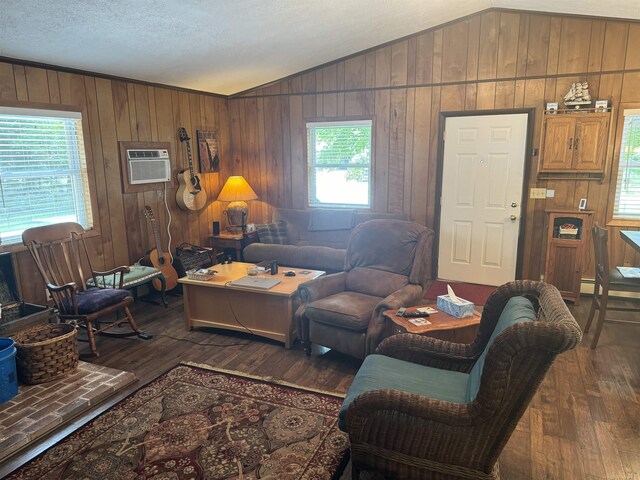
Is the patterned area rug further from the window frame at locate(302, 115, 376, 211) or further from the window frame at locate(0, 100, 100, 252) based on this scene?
the window frame at locate(302, 115, 376, 211)

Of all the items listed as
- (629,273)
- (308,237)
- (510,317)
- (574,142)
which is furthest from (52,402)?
(574,142)

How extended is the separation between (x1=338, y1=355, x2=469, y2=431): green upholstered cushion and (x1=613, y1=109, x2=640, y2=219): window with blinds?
3418 millimetres

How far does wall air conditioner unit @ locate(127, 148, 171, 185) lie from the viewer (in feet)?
15.0

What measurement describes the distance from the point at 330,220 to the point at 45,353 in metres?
3.19

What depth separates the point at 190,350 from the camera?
11.4 feet

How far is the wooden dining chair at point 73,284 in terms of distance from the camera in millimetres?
3336

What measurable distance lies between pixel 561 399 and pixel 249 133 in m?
4.75

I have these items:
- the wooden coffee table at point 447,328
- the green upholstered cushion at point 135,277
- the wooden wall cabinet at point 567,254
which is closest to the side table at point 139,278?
the green upholstered cushion at point 135,277

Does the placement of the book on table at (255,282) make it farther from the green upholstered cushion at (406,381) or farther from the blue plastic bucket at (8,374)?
the blue plastic bucket at (8,374)

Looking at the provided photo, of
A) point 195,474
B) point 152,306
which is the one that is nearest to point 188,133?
point 152,306

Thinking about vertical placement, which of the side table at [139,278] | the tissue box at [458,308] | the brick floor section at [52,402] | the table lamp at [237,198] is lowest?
the brick floor section at [52,402]

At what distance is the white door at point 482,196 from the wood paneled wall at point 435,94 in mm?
138

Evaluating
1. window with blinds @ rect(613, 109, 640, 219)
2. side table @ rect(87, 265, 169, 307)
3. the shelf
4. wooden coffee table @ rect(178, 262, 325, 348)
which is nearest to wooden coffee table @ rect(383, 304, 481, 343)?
wooden coffee table @ rect(178, 262, 325, 348)

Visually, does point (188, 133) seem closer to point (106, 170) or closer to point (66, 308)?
point (106, 170)
